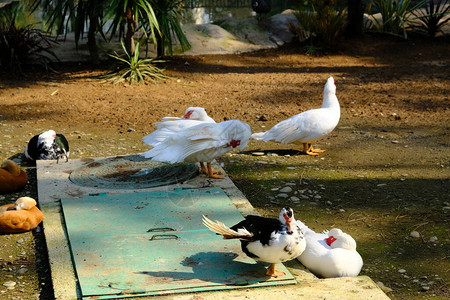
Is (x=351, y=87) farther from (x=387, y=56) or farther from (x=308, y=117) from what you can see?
(x=308, y=117)

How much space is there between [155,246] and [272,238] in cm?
89

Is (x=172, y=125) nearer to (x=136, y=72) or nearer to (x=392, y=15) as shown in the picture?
(x=136, y=72)

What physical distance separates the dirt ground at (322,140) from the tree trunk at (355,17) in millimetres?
344

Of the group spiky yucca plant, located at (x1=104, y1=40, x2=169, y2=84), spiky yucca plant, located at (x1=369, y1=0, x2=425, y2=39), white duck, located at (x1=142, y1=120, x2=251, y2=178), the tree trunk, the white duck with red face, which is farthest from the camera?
spiky yucca plant, located at (x1=369, y1=0, x2=425, y2=39)

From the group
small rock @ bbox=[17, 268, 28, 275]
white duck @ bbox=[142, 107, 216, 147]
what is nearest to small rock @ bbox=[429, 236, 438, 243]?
white duck @ bbox=[142, 107, 216, 147]

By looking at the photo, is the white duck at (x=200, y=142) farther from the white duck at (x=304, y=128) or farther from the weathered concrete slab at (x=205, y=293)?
the white duck at (x=304, y=128)

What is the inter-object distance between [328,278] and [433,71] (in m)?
6.81

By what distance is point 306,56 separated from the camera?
1063 cm

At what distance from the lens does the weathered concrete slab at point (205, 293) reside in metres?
3.24

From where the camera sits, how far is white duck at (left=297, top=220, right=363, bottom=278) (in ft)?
11.6

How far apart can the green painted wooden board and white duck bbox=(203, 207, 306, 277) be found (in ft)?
0.54

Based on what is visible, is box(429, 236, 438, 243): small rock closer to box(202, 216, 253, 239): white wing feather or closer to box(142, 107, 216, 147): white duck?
box(202, 216, 253, 239): white wing feather

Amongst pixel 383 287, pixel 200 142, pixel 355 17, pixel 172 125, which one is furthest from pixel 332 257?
pixel 355 17

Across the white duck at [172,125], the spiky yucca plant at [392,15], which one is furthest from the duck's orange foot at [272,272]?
the spiky yucca plant at [392,15]
